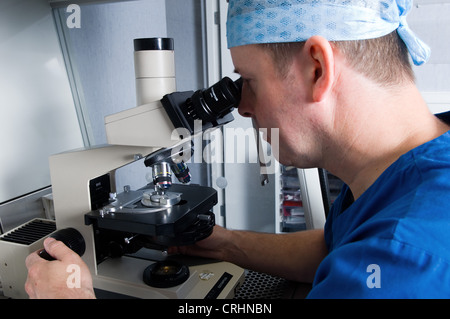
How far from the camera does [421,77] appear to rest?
1.46 m

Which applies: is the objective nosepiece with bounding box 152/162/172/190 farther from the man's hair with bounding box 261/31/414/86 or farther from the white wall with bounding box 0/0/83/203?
the white wall with bounding box 0/0/83/203

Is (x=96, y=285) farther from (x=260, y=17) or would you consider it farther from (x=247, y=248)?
(x=260, y=17)

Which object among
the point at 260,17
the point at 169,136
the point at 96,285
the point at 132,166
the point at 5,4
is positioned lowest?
the point at 96,285

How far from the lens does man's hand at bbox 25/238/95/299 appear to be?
0.78m

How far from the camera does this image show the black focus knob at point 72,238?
97 centimetres

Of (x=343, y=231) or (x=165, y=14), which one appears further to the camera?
(x=165, y=14)

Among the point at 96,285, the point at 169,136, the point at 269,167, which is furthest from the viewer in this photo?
the point at 269,167

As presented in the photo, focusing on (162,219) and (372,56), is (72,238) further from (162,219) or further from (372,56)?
(372,56)

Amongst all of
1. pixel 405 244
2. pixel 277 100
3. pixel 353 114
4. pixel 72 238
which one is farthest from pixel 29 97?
pixel 405 244

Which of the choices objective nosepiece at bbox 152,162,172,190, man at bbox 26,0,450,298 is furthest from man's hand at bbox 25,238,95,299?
objective nosepiece at bbox 152,162,172,190

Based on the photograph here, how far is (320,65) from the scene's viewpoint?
0.68 metres

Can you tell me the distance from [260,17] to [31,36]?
0.98 m

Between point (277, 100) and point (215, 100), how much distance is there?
0.47ft
